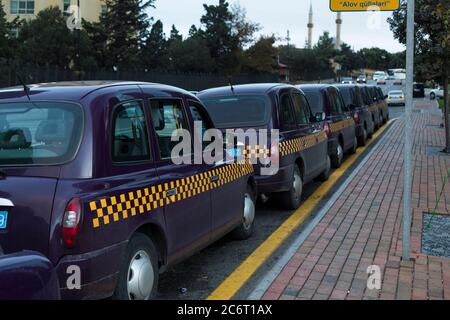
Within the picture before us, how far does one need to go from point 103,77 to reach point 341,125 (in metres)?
20.6

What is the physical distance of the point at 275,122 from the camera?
7.67m

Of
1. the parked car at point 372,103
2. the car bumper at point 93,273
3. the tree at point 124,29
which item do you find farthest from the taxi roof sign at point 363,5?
the tree at point 124,29

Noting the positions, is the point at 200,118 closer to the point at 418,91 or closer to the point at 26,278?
the point at 26,278

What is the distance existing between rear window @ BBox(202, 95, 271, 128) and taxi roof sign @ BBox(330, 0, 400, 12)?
89.2 inches

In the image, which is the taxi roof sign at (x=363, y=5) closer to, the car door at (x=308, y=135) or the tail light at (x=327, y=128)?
the car door at (x=308, y=135)

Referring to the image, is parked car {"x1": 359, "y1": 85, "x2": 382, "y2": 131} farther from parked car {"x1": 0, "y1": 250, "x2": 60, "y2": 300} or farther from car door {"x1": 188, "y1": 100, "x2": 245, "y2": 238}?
parked car {"x1": 0, "y1": 250, "x2": 60, "y2": 300}

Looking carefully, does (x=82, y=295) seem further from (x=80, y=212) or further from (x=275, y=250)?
(x=275, y=250)

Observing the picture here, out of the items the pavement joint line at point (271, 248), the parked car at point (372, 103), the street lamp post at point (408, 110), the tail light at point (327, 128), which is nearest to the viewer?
the pavement joint line at point (271, 248)

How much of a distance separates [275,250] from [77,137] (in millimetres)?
3013

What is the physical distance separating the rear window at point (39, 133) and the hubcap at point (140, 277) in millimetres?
936

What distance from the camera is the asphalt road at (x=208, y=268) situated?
16.3 feet

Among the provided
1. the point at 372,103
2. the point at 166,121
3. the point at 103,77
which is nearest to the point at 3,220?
the point at 166,121

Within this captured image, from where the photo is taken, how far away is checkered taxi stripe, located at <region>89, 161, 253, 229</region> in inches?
147
